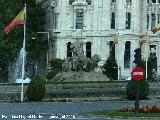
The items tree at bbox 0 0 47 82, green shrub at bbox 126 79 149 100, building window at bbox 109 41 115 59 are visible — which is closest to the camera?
green shrub at bbox 126 79 149 100

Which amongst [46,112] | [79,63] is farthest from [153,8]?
[46,112]

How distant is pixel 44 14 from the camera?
343ft

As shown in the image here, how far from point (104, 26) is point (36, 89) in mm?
46558

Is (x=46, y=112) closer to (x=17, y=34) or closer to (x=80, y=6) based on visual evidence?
(x=17, y=34)

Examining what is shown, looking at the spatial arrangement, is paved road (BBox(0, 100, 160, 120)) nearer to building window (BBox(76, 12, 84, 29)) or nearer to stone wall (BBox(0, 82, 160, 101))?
stone wall (BBox(0, 82, 160, 101))

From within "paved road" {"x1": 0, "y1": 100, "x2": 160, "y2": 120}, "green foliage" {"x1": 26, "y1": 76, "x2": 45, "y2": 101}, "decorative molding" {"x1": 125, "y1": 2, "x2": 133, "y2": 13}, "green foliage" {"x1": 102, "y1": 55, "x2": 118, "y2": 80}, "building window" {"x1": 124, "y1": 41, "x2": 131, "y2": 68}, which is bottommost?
"paved road" {"x1": 0, "y1": 100, "x2": 160, "y2": 120}

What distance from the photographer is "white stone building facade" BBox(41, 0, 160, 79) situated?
319 ft

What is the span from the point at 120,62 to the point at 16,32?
15647 mm

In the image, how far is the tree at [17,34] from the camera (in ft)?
292

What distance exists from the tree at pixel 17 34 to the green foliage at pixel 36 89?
35.2 meters

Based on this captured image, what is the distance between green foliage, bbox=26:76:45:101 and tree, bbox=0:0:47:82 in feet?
115

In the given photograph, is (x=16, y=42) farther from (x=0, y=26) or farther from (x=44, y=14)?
(x=44, y=14)

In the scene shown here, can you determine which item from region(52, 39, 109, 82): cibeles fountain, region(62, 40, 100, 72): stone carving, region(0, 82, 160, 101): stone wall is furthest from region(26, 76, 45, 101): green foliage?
region(62, 40, 100, 72): stone carving

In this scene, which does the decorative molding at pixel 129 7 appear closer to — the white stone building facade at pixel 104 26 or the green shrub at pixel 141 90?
the white stone building facade at pixel 104 26
